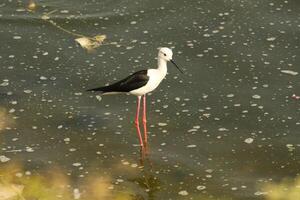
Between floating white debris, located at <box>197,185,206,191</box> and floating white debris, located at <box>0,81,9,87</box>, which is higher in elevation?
floating white debris, located at <box>0,81,9,87</box>

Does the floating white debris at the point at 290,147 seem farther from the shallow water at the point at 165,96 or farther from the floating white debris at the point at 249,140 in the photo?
the floating white debris at the point at 249,140

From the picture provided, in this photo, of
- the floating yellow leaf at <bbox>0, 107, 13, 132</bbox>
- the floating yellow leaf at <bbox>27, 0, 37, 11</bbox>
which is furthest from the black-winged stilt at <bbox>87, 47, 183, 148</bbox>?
the floating yellow leaf at <bbox>27, 0, 37, 11</bbox>

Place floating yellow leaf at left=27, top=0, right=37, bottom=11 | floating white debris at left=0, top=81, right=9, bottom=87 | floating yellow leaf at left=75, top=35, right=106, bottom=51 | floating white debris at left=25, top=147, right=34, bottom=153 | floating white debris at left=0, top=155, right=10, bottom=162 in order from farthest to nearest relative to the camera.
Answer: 1. floating yellow leaf at left=27, top=0, right=37, bottom=11
2. floating yellow leaf at left=75, top=35, right=106, bottom=51
3. floating white debris at left=0, top=81, right=9, bottom=87
4. floating white debris at left=25, top=147, right=34, bottom=153
5. floating white debris at left=0, top=155, right=10, bottom=162

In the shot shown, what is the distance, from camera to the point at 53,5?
44.6 feet

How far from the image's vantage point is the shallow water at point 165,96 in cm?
888

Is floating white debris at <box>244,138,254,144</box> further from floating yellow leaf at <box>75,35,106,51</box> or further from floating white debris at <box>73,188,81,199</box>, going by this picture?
floating yellow leaf at <box>75,35,106,51</box>

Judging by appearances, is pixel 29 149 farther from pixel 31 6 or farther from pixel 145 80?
pixel 31 6

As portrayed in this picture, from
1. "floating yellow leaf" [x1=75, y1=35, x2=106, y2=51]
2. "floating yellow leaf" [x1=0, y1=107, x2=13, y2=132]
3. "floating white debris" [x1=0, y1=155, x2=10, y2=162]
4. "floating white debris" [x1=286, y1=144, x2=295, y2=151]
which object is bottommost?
"floating white debris" [x1=0, y1=155, x2=10, y2=162]

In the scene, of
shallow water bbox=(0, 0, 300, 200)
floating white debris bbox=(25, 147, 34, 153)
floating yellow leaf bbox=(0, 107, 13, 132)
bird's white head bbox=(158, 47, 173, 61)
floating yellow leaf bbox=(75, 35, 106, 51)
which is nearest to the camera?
bird's white head bbox=(158, 47, 173, 61)

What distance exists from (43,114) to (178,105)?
226cm

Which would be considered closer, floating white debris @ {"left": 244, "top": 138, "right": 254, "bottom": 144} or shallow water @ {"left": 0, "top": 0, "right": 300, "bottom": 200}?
shallow water @ {"left": 0, "top": 0, "right": 300, "bottom": 200}

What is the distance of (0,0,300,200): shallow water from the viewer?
8883 mm

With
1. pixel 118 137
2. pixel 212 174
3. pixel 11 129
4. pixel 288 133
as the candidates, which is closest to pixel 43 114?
pixel 11 129

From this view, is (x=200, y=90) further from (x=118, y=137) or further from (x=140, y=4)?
(x=140, y=4)
